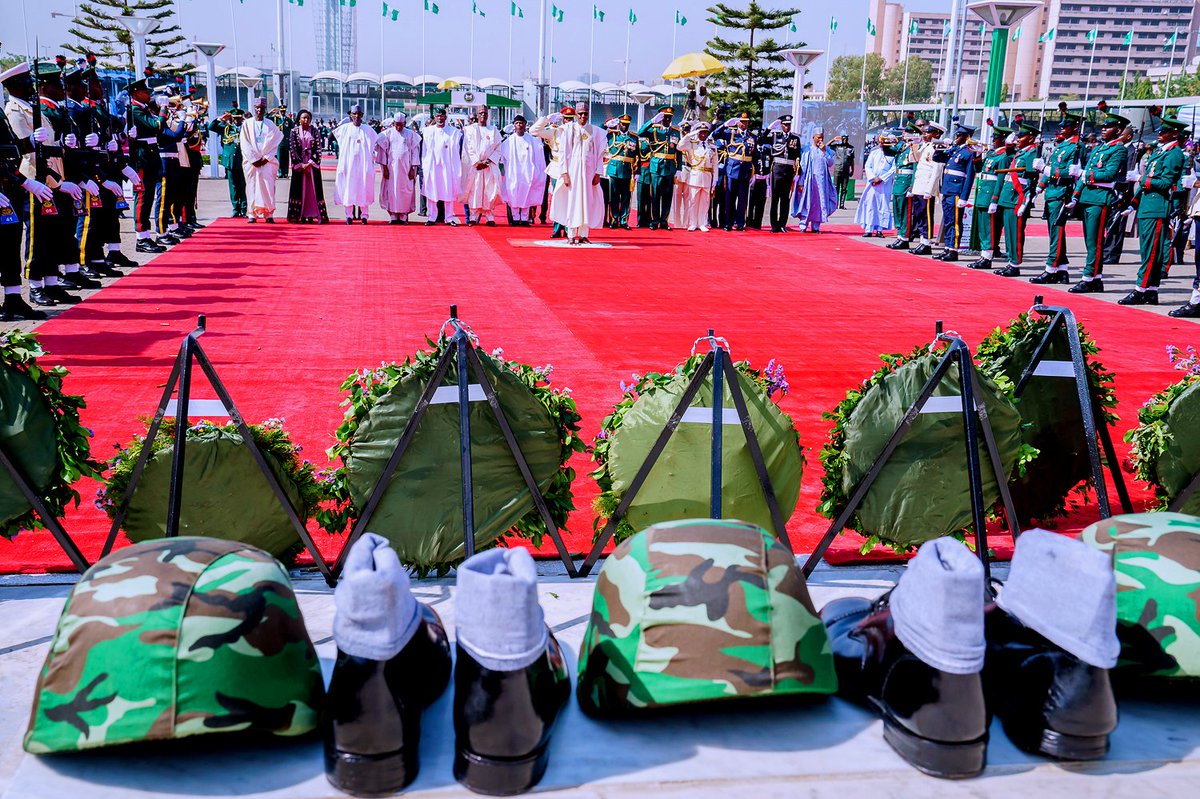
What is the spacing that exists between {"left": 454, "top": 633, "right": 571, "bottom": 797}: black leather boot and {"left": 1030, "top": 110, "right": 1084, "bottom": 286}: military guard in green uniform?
12.2 meters

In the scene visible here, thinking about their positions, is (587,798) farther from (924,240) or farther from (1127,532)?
(924,240)

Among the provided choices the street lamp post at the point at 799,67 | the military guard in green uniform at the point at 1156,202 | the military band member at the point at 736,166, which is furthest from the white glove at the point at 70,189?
the street lamp post at the point at 799,67

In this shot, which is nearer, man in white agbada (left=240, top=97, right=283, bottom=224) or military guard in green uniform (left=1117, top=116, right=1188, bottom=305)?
military guard in green uniform (left=1117, top=116, right=1188, bottom=305)

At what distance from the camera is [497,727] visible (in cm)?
230

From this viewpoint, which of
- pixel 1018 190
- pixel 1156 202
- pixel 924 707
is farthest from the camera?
pixel 1018 190

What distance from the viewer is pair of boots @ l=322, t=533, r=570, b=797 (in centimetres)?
225

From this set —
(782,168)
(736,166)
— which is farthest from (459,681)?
(736,166)

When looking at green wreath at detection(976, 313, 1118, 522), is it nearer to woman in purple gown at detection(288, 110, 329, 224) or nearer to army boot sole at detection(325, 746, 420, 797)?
army boot sole at detection(325, 746, 420, 797)

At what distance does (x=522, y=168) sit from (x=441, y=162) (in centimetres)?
145

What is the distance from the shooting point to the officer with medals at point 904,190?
1631 cm

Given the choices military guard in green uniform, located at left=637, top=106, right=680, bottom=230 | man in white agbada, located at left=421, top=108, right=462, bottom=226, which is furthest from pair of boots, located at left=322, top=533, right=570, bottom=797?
man in white agbada, located at left=421, top=108, right=462, bottom=226

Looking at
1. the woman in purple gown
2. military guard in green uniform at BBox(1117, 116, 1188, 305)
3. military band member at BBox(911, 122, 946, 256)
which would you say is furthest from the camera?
the woman in purple gown

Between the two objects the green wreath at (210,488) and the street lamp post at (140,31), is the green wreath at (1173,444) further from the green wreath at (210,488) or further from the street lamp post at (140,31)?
the street lamp post at (140,31)

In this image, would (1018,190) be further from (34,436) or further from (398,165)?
(34,436)
